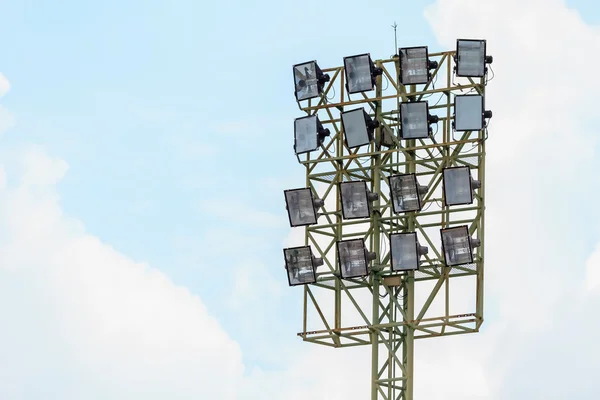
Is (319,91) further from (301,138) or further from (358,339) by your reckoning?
(358,339)

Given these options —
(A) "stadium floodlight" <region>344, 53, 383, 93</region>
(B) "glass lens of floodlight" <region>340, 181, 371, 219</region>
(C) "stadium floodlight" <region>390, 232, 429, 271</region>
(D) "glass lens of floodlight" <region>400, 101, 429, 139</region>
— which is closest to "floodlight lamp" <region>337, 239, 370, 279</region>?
(B) "glass lens of floodlight" <region>340, 181, 371, 219</region>

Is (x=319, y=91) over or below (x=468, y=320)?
over

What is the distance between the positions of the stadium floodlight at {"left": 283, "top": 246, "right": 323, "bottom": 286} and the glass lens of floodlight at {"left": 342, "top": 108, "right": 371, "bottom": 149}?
3.32 meters

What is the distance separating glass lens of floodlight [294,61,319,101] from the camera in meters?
92.6

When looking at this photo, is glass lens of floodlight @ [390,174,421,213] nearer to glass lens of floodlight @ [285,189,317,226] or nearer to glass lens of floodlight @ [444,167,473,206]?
glass lens of floodlight @ [444,167,473,206]

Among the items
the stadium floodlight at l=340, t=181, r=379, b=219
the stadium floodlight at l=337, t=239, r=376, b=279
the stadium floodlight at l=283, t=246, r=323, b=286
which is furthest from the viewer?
the stadium floodlight at l=283, t=246, r=323, b=286

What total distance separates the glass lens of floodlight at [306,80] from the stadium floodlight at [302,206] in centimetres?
302

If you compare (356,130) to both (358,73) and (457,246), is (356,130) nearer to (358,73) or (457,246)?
(358,73)

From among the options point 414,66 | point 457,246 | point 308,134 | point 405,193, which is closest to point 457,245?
point 457,246

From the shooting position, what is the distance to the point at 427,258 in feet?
294

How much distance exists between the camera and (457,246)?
8900 centimetres

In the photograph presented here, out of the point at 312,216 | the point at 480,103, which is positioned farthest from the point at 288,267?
the point at 480,103

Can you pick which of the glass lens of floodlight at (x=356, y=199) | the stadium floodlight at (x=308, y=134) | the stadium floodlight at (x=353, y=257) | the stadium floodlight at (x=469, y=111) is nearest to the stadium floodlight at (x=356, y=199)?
the glass lens of floodlight at (x=356, y=199)

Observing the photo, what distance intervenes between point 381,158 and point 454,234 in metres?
3.94
